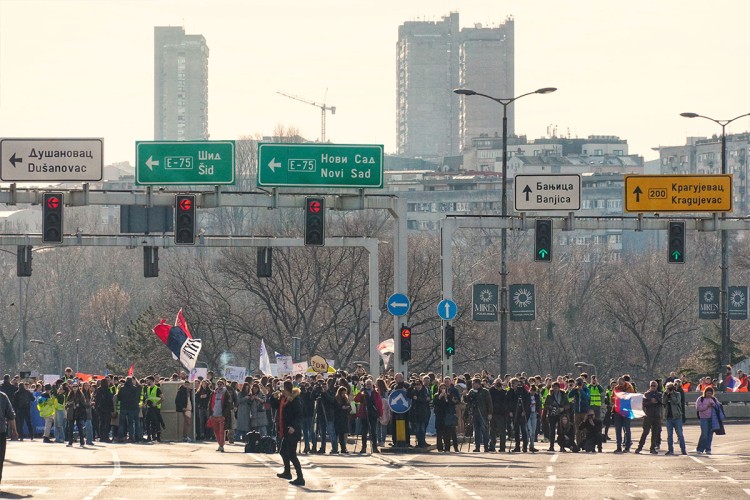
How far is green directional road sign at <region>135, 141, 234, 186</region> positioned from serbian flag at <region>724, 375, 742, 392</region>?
1947cm

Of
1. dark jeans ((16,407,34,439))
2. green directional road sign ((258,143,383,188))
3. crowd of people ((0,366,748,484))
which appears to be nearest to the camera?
crowd of people ((0,366,748,484))

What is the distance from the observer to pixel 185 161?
41.1m

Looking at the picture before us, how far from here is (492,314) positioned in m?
48.8

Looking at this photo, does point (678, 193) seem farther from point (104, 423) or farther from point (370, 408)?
point (104, 423)

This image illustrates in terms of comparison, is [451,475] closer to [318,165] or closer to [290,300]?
[318,165]

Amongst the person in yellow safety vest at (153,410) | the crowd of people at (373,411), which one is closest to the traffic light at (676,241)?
the crowd of people at (373,411)

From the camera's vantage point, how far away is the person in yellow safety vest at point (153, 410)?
40.8m

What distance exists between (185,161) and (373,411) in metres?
9.66

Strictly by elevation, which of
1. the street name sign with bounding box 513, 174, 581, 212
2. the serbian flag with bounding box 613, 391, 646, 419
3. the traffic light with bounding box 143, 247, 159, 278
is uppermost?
the street name sign with bounding box 513, 174, 581, 212

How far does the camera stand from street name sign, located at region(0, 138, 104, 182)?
133ft

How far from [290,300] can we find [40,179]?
36.6 metres

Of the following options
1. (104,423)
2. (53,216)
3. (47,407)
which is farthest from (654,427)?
(47,407)

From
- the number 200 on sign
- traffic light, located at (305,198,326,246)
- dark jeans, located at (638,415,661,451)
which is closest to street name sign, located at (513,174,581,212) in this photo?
the number 200 on sign

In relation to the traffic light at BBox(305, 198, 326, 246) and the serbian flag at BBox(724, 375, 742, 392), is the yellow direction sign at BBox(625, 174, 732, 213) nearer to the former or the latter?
the serbian flag at BBox(724, 375, 742, 392)
